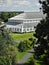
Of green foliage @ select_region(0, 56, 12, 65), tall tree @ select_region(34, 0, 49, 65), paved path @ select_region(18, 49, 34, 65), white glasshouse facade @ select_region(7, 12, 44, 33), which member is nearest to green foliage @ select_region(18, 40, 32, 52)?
paved path @ select_region(18, 49, 34, 65)

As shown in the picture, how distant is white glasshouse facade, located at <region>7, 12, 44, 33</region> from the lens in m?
43.2

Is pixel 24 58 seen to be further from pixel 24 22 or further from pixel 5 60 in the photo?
pixel 24 22

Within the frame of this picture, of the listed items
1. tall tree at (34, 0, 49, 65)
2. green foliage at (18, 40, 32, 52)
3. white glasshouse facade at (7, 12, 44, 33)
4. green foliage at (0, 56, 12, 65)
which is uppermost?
tall tree at (34, 0, 49, 65)

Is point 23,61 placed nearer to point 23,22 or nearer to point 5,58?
point 5,58

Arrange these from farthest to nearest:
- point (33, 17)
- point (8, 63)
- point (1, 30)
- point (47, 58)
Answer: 1. point (33, 17)
2. point (1, 30)
3. point (8, 63)
4. point (47, 58)

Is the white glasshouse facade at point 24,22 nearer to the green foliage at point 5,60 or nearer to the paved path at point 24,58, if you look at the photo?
the paved path at point 24,58

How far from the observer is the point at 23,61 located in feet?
68.6

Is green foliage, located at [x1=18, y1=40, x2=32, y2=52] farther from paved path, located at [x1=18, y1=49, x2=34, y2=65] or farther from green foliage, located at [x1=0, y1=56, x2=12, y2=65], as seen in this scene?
green foliage, located at [x1=0, y1=56, x2=12, y2=65]

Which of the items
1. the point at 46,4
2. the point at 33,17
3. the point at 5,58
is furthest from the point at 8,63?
the point at 33,17

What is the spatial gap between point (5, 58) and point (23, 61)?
196 inches

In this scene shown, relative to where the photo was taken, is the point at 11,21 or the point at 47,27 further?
the point at 11,21

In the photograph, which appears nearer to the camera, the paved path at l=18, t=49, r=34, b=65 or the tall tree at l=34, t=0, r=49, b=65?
the tall tree at l=34, t=0, r=49, b=65

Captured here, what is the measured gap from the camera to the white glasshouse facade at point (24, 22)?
142 feet

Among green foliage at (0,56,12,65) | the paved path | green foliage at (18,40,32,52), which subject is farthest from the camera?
green foliage at (18,40,32,52)
